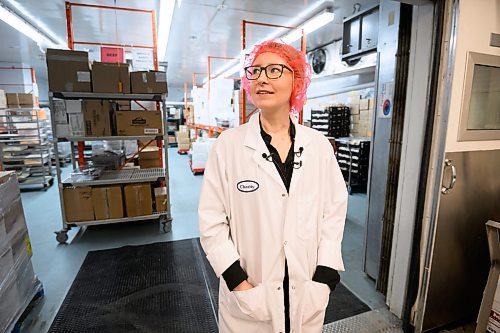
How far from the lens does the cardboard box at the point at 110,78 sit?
113 inches

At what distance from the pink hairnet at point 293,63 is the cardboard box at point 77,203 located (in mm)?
2708

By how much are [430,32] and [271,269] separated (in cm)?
159

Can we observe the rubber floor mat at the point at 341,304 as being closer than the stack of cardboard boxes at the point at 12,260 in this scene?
No

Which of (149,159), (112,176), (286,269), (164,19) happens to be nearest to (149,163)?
(149,159)

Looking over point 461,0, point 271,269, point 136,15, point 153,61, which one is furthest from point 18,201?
point 136,15

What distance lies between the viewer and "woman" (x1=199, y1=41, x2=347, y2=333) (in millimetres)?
1042

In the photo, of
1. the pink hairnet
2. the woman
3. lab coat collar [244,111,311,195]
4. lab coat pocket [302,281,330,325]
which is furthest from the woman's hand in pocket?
the pink hairnet

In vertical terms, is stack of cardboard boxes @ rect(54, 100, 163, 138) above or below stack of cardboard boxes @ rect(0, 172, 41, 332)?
above

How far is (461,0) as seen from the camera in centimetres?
146

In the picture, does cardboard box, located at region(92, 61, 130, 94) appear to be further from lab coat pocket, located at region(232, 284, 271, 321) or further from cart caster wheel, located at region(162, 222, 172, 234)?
lab coat pocket, located at region(232, 284, 271, 321)

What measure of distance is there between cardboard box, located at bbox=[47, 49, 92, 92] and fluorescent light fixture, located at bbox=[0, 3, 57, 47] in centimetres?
265

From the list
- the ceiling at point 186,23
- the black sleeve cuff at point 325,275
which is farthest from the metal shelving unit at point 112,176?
the black sleeve cuff at point 325,275

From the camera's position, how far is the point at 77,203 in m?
3.09

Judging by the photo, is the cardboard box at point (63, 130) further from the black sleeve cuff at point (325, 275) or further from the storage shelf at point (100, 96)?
the black sleeve cuff at point (325, 275)
